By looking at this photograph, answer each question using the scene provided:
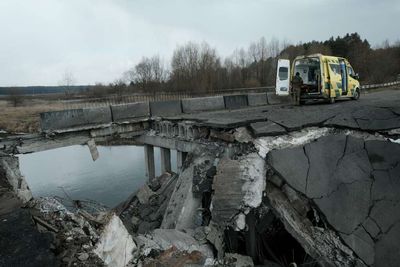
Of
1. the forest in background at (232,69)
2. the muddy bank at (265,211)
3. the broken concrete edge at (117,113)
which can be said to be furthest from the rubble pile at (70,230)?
the forest in background at (232,69)

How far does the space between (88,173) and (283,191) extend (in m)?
13.4

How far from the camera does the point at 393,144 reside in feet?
19.7

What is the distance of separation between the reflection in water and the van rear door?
19.4 feet

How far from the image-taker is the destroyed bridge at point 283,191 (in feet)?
16.1

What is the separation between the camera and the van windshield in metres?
12.4

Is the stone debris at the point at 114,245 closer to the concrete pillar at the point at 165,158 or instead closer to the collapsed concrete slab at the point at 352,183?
the collapsed concrete slab at the point at 352,183

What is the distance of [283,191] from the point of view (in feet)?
17.9

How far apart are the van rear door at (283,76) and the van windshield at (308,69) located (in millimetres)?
974

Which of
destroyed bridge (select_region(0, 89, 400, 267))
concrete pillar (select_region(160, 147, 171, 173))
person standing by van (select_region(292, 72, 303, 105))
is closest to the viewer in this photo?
destroyed bridge (select_region(0, 89, 400, 267))

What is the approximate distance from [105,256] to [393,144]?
217 inches

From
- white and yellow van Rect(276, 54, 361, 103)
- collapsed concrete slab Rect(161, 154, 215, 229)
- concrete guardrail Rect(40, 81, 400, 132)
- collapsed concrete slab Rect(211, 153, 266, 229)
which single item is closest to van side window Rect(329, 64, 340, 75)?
white and yellow van Rect(276, 54, 361, 103)

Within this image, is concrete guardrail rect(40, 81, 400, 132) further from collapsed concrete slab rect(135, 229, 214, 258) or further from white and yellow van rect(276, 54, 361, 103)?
collapsed concrete slab rect(135, 229, 214, 258)

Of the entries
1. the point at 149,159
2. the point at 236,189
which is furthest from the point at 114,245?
the point at 149,159

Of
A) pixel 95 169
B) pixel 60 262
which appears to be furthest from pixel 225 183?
pixel 95 169
